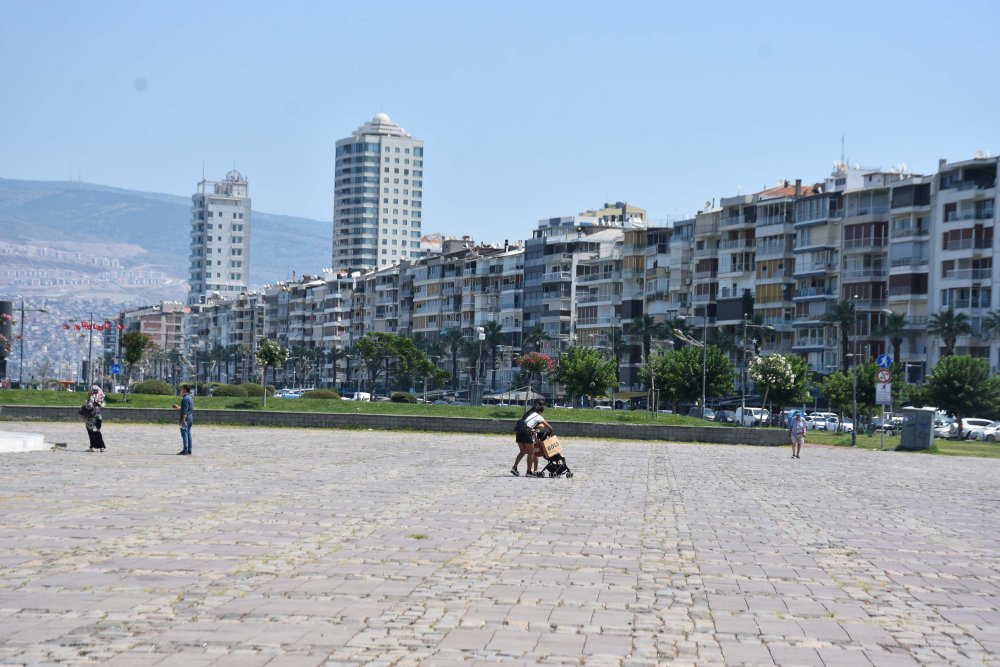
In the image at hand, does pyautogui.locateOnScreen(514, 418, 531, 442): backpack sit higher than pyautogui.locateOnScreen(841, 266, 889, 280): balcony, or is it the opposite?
pyautogui.locateOnScreen(841, 266, 889, 280): balcony

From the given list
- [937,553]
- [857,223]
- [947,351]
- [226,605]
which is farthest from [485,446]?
[857,223]

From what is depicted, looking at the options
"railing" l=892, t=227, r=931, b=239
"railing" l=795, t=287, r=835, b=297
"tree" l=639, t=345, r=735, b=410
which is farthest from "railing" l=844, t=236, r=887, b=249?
"tree" l=639, t=345, r=735, b=410

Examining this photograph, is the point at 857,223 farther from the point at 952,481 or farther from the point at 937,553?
the point at 937,553

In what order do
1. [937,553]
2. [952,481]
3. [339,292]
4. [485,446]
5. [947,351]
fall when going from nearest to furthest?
[937,553]
[952,481]
[485,446]
[947,351]
[339,292]

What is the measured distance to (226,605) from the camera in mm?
9531

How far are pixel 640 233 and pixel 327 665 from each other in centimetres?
12891

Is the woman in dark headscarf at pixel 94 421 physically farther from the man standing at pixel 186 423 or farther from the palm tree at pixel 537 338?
the palm tree at pixel 537 338

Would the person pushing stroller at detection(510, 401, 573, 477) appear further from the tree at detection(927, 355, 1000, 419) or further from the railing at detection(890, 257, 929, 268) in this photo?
the railing at detection(890, 257, 929, 268)

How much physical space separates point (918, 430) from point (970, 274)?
44.1 metres

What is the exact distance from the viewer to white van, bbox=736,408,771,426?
292 feet

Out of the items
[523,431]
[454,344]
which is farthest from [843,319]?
[523,431]

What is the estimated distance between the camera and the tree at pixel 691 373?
100 m

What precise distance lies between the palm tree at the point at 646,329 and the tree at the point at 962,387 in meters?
44.5

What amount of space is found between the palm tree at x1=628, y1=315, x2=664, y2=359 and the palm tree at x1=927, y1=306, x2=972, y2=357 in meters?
33.6
